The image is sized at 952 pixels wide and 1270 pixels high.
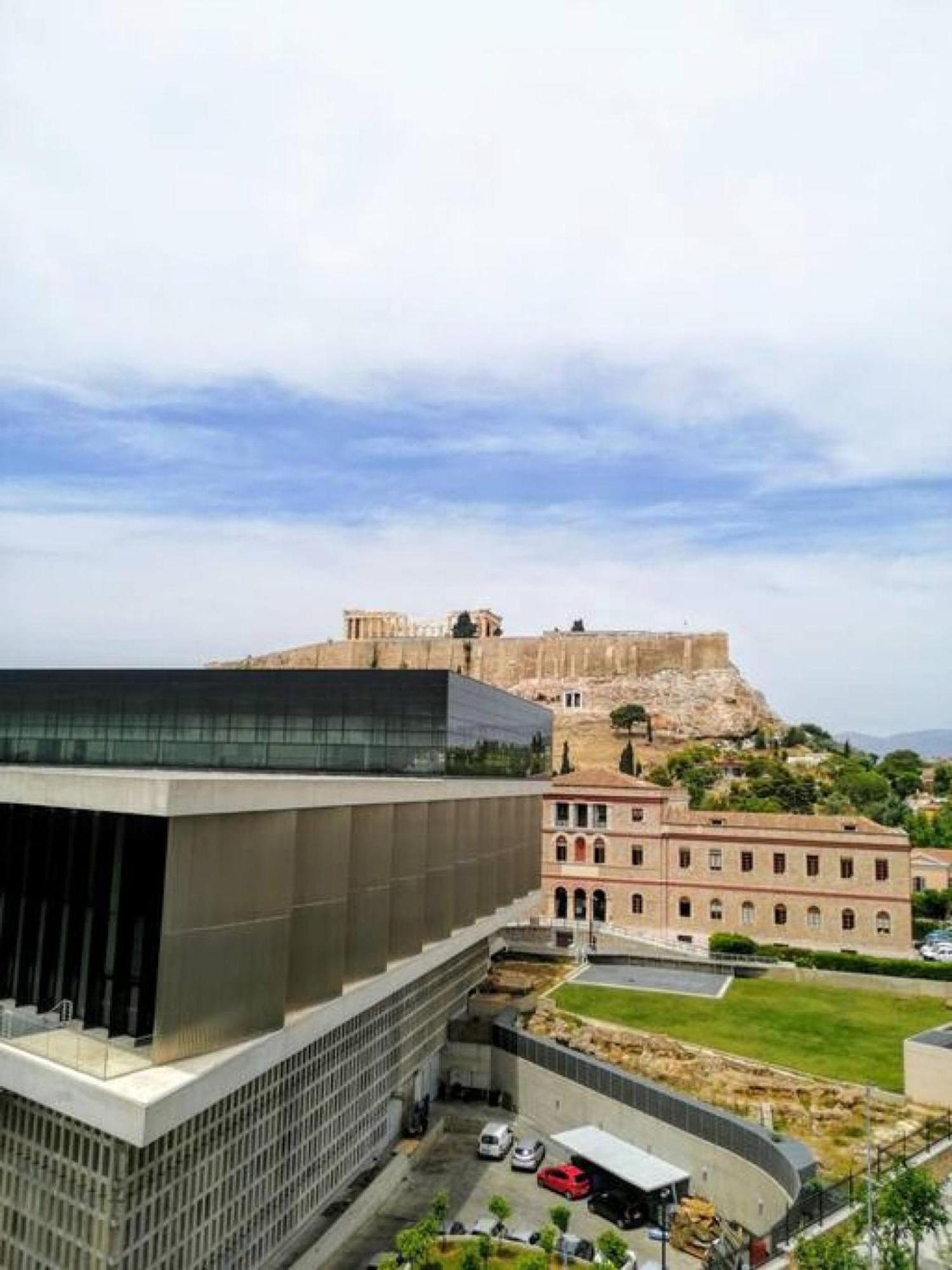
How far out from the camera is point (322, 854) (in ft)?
66.1

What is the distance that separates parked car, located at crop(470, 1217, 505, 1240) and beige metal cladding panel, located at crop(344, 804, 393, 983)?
7.26 m

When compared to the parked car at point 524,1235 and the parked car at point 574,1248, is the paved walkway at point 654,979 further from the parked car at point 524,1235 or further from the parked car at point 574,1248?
the parked car at point 574,1248

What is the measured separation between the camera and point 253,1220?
18.4 m

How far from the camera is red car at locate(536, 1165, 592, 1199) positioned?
1065 inches

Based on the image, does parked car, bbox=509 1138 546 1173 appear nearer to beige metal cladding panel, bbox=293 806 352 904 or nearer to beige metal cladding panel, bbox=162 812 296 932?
beige metal cladding panel, bbox=293 806 352 904

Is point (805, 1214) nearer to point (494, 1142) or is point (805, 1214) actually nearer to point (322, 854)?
point (494, 1142)

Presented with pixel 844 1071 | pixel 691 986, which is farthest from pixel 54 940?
pixel 691 986

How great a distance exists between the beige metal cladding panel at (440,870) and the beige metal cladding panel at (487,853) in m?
3.28

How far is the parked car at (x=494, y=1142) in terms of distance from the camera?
29.4m

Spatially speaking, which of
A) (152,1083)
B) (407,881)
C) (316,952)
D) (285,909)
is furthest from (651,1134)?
(152,1083)

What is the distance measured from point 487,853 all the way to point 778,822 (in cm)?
2796

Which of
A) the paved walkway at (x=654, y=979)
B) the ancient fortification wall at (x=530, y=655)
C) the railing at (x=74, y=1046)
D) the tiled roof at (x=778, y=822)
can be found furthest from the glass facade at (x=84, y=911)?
the ancient fortification wall at (x=530, y=655)

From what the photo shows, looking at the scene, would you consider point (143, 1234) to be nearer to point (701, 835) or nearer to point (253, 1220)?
point (253, 1220)

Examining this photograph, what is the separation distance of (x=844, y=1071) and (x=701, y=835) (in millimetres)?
25913
